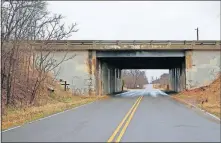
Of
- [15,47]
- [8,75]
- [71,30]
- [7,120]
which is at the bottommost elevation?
[7,120]

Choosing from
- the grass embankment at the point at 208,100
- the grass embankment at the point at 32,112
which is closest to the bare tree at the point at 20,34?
the grass embankment at the point at 32,112

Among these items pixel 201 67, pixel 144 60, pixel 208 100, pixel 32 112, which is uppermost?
pixel 144 60


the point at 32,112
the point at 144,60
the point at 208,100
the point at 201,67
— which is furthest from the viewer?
the point at 144,60

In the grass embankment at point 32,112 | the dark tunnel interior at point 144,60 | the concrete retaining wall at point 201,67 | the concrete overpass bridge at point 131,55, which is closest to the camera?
the grass embankment at point 32,112

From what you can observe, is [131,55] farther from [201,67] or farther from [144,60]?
[144,60]

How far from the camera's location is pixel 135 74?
148125 millimetres

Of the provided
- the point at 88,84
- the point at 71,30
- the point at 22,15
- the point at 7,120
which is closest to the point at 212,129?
the point at 7,120

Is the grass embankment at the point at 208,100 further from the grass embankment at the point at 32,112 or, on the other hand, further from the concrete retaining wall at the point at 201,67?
the grass embankment at the point at 32,112

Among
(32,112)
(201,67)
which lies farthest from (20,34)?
(201,67)

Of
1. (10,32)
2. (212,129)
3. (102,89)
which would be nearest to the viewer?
(212,129)

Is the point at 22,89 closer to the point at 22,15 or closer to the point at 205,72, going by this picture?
the point at 22,15

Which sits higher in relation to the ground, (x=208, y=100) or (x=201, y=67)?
(x=201, y=67)

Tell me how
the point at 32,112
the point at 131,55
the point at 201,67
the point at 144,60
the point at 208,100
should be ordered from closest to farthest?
the point at 32,112, the point at 208,100, the point at 201,67, the point at 131,55, the point at 144,60

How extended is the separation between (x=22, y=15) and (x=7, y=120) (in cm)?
1056
